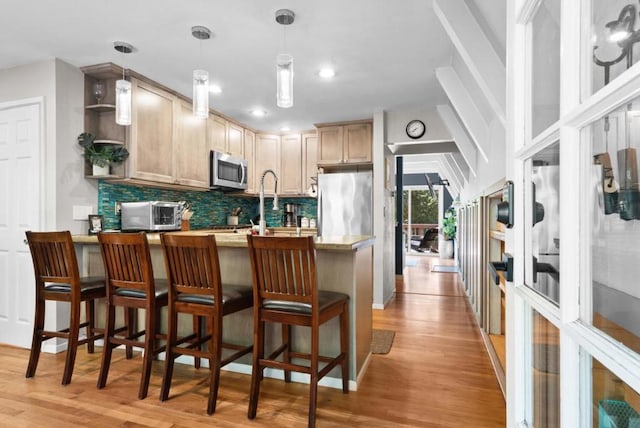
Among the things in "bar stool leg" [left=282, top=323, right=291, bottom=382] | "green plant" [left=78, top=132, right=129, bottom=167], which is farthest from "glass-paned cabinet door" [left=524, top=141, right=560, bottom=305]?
"green plant" [left=78, top=132, right=129, bottom=167]

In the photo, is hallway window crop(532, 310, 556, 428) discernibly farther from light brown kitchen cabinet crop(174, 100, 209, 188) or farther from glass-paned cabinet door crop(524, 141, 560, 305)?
light brown kitchen cabinet crop(174, 100, 209, 188)

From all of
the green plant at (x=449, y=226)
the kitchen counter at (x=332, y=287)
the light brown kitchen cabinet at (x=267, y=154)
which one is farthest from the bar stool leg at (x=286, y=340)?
the green plant at (x=449, y=226)

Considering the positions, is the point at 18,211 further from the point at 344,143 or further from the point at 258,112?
the point at 344,143

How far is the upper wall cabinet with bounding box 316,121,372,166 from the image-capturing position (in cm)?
493

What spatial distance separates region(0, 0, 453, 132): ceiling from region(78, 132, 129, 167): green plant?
0.66 meters

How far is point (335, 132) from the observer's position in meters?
5.11

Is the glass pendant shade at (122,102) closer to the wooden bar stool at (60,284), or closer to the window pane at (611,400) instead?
the wooden bar stool at (60,284)

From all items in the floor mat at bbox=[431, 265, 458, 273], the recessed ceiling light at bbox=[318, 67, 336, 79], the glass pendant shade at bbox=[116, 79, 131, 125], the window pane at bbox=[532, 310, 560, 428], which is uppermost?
the recessed ceiling light at bbox=[318, 67, 336, 79]

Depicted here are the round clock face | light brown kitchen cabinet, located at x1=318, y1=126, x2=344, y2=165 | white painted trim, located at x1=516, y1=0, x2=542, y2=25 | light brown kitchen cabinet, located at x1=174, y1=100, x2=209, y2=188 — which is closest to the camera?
white painted trim, located at x1=516, y1=0, x2=542, y2=25

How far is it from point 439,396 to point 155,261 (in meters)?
2.29

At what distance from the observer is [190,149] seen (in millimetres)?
4203

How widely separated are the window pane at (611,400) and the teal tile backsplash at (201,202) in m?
3.82

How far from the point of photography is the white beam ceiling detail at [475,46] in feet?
7.48

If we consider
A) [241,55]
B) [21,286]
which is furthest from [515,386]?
[21,286]
